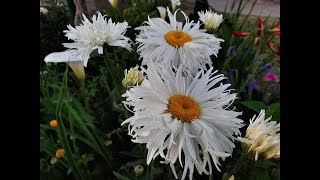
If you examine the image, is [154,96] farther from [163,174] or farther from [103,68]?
[103,68]

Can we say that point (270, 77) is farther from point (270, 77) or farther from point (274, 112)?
point (274, 112)

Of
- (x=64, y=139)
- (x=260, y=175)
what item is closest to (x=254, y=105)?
(x=260, y=175)

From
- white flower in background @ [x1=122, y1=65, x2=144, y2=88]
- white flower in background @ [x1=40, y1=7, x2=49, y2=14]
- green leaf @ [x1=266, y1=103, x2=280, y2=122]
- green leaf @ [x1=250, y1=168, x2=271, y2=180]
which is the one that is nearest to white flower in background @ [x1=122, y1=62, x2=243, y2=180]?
white flower in background @ [x1=122, y1=65, x2=144, y2=88]

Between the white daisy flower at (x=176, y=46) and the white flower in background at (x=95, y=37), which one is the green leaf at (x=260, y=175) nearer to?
the white daisy flower at (x=176, y=46)

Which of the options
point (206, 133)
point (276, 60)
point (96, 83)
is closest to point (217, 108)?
point (206, 133)

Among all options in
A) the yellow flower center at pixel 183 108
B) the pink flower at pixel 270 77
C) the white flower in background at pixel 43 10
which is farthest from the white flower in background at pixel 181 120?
the pink flower at pixel 270 77

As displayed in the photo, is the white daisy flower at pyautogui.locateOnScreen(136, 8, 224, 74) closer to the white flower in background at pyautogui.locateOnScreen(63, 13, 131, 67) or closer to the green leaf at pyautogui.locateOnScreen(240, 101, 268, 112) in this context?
the white flower in background at pyautogui.locateOnScreen(63, 13, 131, 67)

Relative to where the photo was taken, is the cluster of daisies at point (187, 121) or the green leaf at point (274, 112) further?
the green leaf at point (274, 112)
